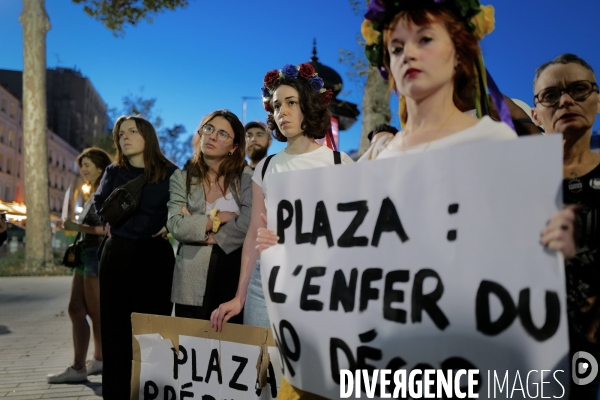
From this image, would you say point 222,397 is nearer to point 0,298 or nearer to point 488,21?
point 488,21

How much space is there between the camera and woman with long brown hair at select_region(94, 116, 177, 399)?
353 cm

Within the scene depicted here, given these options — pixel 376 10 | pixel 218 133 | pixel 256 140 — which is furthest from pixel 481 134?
pixel 256 140

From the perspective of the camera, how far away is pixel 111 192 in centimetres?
375

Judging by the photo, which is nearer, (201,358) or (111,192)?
(201,358)

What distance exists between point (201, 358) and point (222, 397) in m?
0.22

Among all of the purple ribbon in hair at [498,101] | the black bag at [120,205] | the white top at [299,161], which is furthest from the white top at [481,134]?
the black bag at [120,205]

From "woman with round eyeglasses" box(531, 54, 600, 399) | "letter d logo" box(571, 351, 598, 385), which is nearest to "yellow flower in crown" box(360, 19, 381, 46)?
"woman with round eyeglasses" box(531, 54, 600, 399)

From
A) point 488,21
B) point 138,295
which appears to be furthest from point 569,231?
point 138,295

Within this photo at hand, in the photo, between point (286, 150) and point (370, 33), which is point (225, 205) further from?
point (370, 33)

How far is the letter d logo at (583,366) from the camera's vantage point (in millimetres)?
1641

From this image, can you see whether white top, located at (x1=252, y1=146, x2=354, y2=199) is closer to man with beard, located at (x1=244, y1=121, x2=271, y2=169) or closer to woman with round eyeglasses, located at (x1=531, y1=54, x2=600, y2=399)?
woman with round eyeglasses, located at (x1=531, y1=54, x2=600, y2=399)

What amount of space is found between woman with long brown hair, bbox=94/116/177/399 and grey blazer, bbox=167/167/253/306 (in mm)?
413

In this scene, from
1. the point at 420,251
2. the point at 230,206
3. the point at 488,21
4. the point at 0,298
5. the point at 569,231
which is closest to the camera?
the point at 569,231

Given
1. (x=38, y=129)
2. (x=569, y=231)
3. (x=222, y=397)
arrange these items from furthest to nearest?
(x=38, y=129) < (x=222, y=397) < (x=569, y=231)
